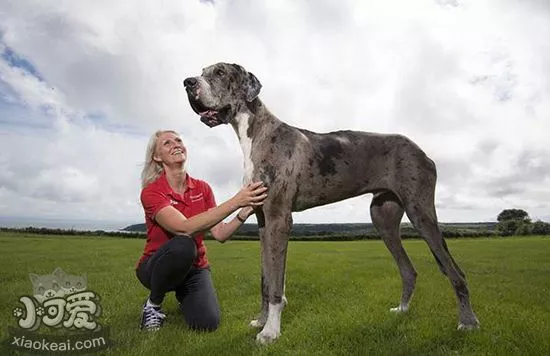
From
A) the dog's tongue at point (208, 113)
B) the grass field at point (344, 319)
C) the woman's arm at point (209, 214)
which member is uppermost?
the dog's tongue at point (208, 113)

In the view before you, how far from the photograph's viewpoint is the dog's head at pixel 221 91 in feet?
16.6

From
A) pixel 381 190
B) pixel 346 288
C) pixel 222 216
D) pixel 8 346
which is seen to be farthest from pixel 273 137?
pixel 346 288

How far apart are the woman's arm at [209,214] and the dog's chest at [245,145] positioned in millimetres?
192

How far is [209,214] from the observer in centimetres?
554

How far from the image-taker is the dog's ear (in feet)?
17.4

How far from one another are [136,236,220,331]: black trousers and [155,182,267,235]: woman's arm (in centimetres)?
22

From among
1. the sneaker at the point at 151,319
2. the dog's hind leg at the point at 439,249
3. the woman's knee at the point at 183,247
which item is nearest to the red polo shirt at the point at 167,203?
the woman's knee at the point at 183,247

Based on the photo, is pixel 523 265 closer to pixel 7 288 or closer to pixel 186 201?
pixel 186 201

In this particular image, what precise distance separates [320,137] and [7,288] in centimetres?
843

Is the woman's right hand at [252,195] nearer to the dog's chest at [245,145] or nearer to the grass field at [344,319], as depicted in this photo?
the dog's chest at [245,145]

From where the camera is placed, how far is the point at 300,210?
5547mm

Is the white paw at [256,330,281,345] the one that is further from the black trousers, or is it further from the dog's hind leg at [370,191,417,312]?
the dog's hind leg at [370,191,417,312]
